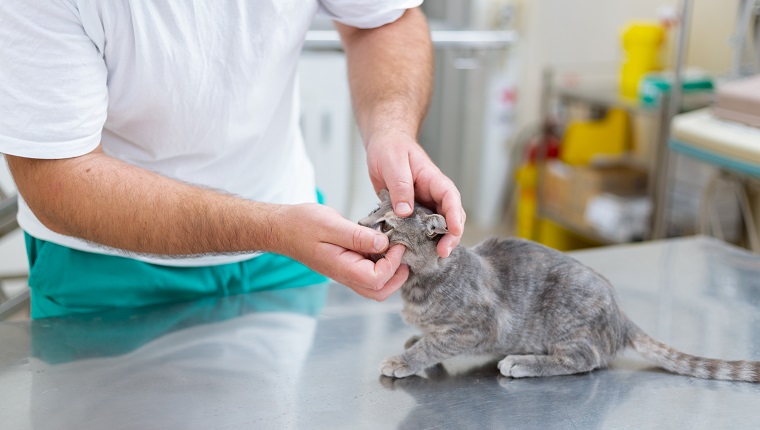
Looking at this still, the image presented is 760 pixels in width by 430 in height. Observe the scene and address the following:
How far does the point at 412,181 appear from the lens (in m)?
1.19

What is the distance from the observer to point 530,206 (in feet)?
13.0

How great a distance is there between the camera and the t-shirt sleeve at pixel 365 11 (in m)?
1.44

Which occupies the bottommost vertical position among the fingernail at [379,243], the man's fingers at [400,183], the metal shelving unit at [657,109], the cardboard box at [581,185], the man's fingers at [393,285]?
the cardboard box at [581,185]

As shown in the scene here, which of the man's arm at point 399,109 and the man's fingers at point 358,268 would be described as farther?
the man's arm at point 399,109

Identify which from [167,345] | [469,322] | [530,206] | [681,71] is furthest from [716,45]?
[167,345]

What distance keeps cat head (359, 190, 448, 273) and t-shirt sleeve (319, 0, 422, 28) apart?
47 cm

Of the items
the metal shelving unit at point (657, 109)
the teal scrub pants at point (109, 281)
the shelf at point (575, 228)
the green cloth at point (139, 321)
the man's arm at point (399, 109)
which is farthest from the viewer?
the shelf at point (575, 228)

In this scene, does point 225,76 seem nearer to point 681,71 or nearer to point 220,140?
point 220,140

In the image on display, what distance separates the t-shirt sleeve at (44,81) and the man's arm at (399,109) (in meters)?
0.45

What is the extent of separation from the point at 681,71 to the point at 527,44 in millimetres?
1549

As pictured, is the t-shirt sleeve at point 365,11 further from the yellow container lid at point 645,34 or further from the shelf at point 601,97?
the yellow container lid at point 645,34

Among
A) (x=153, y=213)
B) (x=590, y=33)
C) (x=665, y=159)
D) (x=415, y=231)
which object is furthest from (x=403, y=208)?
(x=590, y=33)

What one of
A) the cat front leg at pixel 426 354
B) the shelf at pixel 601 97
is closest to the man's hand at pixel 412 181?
the cat front leg at pixel 426 354

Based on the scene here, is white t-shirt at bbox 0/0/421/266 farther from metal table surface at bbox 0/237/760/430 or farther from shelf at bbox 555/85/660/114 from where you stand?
shelf at bbox 555/85/660/114
